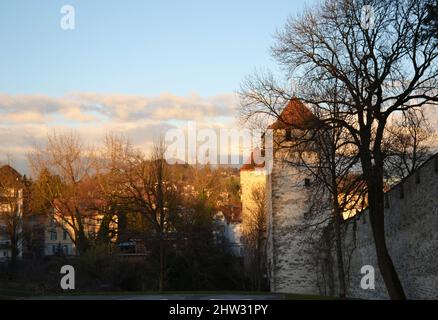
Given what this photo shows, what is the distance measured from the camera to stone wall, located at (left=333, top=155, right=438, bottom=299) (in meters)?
20.2

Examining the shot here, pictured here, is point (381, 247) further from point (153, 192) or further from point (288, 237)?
point (288, 237)

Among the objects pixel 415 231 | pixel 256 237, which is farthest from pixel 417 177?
pixel 256 237

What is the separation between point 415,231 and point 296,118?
20.5 ft

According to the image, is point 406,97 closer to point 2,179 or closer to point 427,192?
point 427,192

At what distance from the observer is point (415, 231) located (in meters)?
22.2

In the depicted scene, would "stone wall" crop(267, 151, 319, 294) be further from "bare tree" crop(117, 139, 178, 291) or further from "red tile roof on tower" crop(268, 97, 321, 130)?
"red tile roof on tower" crop(268, 97, 321, 130)

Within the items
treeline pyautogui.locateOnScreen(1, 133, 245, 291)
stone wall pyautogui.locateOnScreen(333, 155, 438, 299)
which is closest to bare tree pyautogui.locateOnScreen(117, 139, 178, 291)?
treeline pyautogui.locateOnScreen(1, 133, 245, 291)

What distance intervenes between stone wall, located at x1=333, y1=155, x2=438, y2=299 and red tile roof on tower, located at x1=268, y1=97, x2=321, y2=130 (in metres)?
4.09

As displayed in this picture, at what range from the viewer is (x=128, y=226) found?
48.8 metres

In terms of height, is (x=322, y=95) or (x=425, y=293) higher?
(x=322, y=95)
